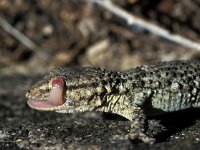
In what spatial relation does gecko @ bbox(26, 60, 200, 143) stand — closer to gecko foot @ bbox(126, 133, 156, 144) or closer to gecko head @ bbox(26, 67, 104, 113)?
gecko head @ bbox(26, 67, 104, 113)

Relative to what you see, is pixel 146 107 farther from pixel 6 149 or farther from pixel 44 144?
pixel 6 149

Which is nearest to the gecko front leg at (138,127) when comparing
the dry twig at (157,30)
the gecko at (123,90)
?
the gecko at (123,90)

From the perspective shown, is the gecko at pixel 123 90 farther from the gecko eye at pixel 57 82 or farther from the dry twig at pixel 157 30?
the dry twig at pixel 157 30

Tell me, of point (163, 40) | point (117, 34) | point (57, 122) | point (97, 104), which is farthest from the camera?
point (117, 34)

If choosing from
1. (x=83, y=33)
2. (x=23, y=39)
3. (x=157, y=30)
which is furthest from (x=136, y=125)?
(x=23, y=39)

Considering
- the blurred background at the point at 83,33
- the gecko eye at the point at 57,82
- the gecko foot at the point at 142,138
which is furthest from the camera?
the blurred background at the point at 83,33

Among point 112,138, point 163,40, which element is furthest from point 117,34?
point 112,138

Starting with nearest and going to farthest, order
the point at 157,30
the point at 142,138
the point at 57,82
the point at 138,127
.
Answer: the point at 142,138 → the point at 138,127 → the point at 57,82 → the point at 157,30

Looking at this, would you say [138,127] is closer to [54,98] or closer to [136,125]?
[136,125]
